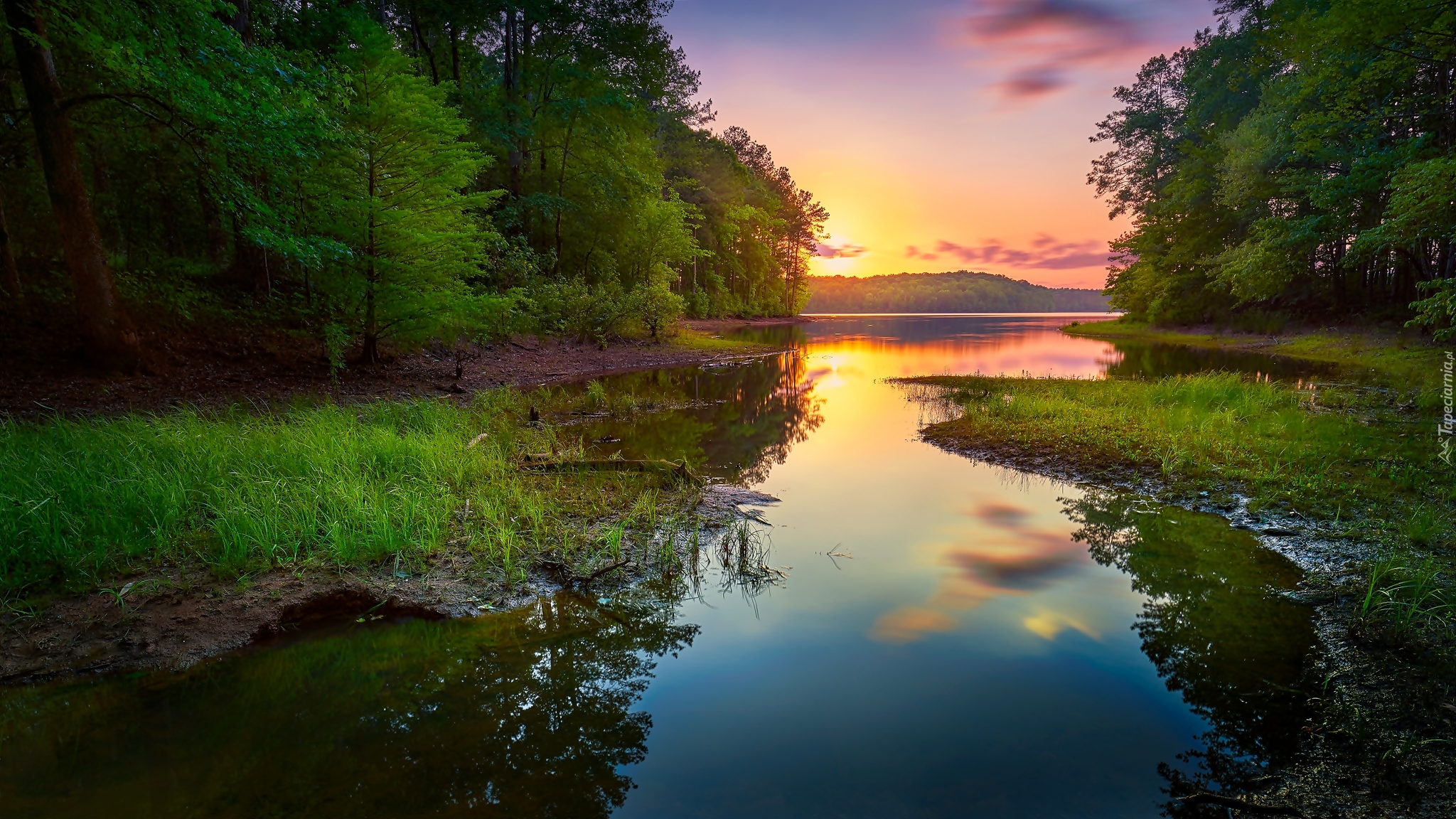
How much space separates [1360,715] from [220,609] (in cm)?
825

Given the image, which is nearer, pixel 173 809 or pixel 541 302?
pixel 173 809

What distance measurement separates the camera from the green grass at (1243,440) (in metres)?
7.89

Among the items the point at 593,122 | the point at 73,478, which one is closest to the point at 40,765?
the point at 73,478

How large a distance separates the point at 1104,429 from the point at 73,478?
47.7 feet

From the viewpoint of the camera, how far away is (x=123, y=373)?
10922 millimetres

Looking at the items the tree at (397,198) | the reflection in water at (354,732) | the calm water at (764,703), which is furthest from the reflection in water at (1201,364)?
the reflection in water at (354,732)

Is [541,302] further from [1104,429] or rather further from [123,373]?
[1104,429]

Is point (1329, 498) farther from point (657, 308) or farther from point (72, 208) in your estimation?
point (657, 308)

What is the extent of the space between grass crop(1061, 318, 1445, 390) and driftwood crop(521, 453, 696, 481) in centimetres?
1868

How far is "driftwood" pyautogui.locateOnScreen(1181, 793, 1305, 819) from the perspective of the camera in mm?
3176

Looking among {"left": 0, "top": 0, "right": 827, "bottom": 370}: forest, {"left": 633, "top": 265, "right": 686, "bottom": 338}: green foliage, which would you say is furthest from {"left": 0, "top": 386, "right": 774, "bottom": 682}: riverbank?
{"left": 633, "top": 265, "right": 686, "bottom": 338}: green foliage

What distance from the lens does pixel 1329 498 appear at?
784 cm

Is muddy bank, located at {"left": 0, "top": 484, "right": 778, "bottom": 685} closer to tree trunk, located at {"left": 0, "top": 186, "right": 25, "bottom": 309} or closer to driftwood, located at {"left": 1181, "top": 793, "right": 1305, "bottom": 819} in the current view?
driftwood, located at {"left": 1181, "top": 793, "right": 1305, "bottom": 819}

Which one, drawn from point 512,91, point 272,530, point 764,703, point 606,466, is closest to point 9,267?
point 272,530
